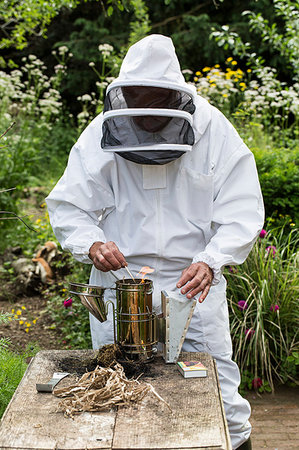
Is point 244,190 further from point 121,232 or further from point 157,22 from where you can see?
point 157,22

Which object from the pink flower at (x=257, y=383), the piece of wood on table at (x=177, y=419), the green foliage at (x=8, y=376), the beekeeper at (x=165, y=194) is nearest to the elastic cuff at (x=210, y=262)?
the beekeeper at (x=165, y=194)

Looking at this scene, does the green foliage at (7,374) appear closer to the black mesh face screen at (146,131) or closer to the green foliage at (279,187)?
the black mesh face screen at (146,131)

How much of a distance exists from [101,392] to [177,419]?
0.28 m

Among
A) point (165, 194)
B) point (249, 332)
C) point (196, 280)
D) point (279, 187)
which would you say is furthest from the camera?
point (279, 187)

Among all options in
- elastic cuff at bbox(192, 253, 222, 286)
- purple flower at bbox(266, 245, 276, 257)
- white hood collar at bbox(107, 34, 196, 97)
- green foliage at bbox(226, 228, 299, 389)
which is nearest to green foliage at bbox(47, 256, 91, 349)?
green foliage at bbox(226, 228, 299, 389)

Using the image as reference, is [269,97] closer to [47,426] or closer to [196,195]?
[196,195]

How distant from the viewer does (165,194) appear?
2.61 meters

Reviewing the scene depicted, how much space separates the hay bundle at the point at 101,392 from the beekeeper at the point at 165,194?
19.5 inches

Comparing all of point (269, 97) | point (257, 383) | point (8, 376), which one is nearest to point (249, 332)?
point (257, 383)

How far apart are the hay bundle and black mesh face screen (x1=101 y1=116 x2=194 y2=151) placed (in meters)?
0.93

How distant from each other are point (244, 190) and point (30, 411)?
132 centimetres

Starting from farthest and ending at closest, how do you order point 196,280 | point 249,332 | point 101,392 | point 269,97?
point 269,97 → point 249,332 → point 196,280 → point 101,392

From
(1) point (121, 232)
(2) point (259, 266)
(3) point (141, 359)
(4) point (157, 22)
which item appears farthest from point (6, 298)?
(4) point (157, 22)

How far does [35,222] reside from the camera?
6863mm
